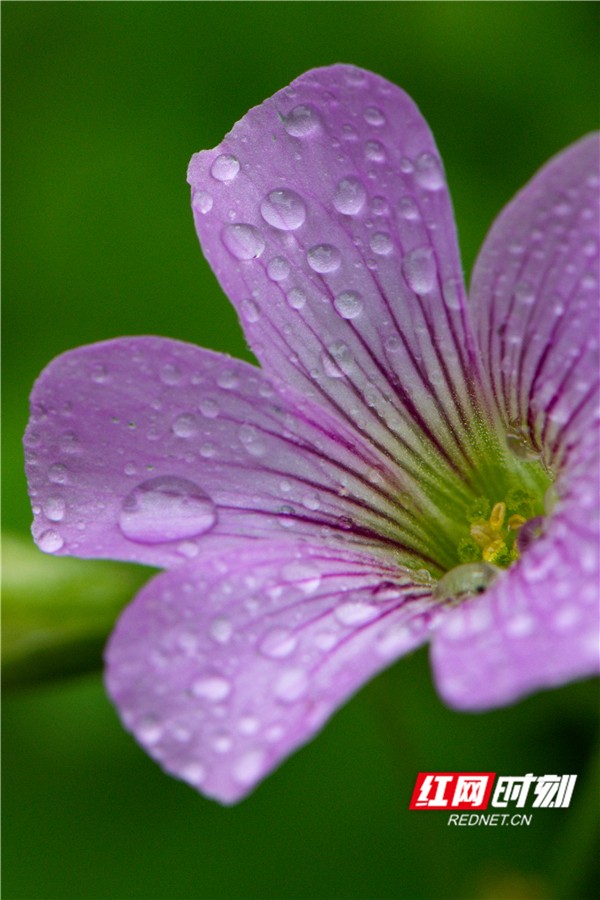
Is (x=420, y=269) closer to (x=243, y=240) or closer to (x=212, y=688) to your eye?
(x=243, y=240)

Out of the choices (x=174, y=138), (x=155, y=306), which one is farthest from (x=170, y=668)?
(x=174, y=138)

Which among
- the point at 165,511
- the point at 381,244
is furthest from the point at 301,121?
the point at 165,511

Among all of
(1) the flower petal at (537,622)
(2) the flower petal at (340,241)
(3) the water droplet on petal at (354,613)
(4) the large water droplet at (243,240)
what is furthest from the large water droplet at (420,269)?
(3) the water droplet on petal at (354,613)

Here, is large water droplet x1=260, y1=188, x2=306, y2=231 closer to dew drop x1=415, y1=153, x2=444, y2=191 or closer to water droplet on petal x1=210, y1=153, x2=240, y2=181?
water droplet on petal x1=210, y1=153, x2=240, y2=181

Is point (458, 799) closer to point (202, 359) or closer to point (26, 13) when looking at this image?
point (202, 359)

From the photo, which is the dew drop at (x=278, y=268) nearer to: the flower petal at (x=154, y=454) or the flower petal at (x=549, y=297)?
the flower petal at (x=154, y=454)

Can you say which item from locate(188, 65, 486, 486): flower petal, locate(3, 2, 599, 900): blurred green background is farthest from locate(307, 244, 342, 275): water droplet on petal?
locate(3, 2, 599, 900): blurred green background

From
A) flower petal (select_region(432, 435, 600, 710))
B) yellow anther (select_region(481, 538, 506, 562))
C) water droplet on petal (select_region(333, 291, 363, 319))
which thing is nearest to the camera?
flower petal (select_region(432, 435, 600, 710))
